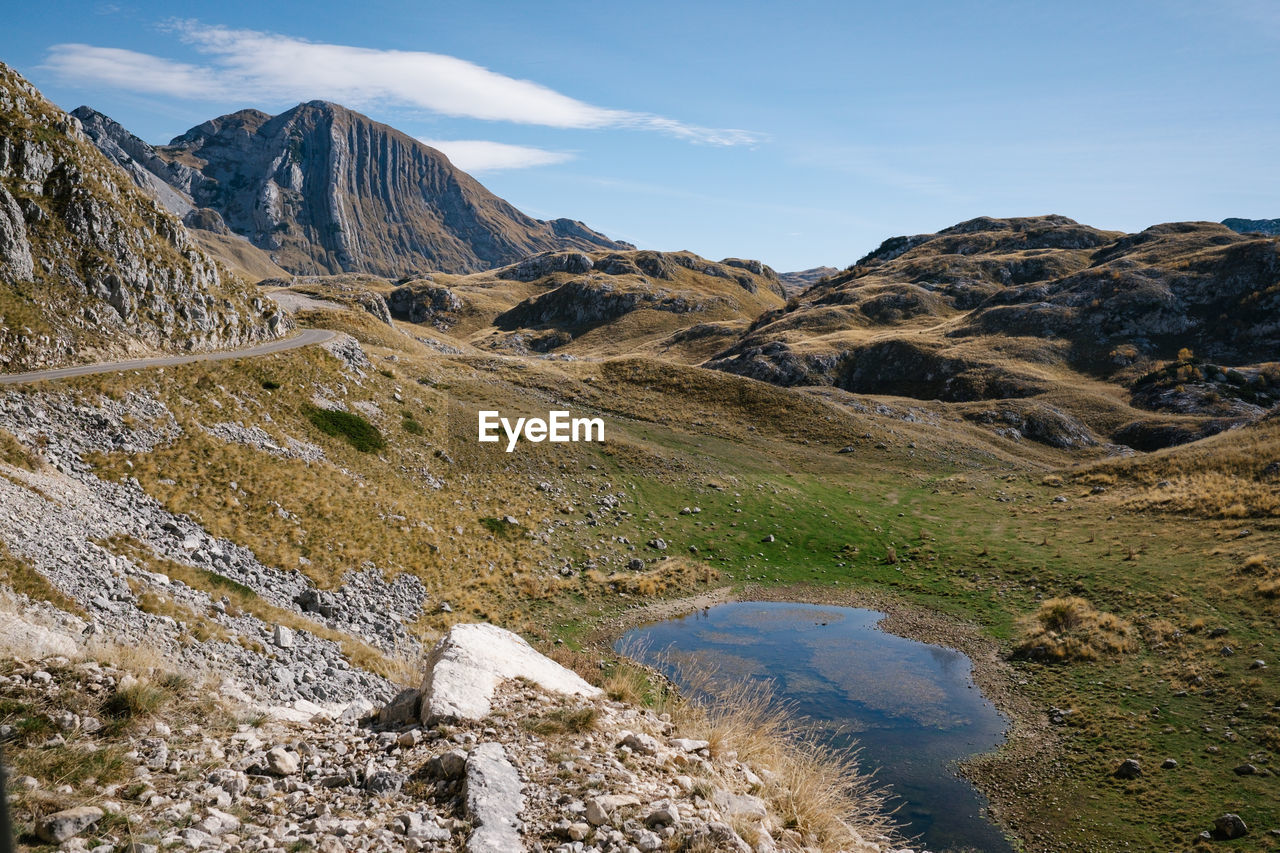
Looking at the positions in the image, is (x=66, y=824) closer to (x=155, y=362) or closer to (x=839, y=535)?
(x=155, y=362)

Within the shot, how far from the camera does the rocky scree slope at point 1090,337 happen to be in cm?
8862

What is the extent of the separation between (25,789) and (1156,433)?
328 ft

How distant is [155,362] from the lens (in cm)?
3359

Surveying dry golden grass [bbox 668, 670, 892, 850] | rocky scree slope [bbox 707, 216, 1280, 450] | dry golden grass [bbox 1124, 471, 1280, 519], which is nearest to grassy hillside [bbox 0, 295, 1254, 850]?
dry golden grass [bbox 1124, 471, 1280, 519]

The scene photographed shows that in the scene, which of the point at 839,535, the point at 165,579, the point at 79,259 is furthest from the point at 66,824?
the point at 839,535

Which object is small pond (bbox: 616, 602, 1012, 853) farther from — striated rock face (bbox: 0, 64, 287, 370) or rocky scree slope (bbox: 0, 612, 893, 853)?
striated rock face (bbox: 0, 64, 287, 370)

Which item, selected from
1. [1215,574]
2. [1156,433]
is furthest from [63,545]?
[1156,433]

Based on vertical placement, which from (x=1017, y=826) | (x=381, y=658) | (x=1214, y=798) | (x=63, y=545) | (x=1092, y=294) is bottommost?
(x=1017, y=826)

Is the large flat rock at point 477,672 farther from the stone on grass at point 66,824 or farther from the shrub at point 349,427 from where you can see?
the shrub at point 349,427

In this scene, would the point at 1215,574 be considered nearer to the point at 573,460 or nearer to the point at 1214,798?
the point at 1214,798

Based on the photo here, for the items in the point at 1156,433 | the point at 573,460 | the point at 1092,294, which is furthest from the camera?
the point at 1092,294

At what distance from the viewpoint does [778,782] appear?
32.1 ft

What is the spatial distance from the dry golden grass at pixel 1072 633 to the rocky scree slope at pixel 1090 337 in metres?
61.5

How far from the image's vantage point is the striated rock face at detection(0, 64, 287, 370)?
32312mm
